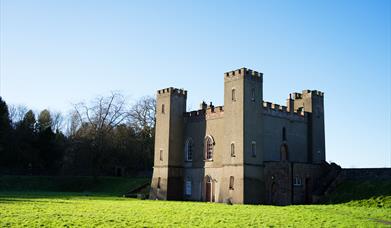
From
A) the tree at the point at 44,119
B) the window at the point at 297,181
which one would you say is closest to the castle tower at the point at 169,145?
the window at the point at 297,181

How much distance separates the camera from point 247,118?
122 ft

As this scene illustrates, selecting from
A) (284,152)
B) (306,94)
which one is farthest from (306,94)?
(284,152)

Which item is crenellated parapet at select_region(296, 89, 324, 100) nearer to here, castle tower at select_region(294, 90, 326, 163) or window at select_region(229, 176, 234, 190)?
castle tower at select_region(294, 90, 326, 163)

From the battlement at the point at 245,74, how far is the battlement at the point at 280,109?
2494 mm

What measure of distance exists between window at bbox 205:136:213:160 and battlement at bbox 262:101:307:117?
19.9ft

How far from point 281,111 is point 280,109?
25 cm

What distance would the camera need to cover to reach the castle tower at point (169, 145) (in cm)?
4316

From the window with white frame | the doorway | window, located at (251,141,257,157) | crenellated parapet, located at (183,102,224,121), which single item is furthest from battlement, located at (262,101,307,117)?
the doorway

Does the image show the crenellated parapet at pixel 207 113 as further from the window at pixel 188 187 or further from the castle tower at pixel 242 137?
the window at pixel 188 187

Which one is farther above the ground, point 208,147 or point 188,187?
point 208,147

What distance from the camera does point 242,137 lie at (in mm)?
36656

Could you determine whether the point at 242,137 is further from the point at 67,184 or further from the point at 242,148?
the point at 67,184

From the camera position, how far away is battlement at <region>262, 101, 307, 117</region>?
39406 millimetres

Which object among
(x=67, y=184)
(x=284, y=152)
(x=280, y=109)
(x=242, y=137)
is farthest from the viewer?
(x=67, y=184)
